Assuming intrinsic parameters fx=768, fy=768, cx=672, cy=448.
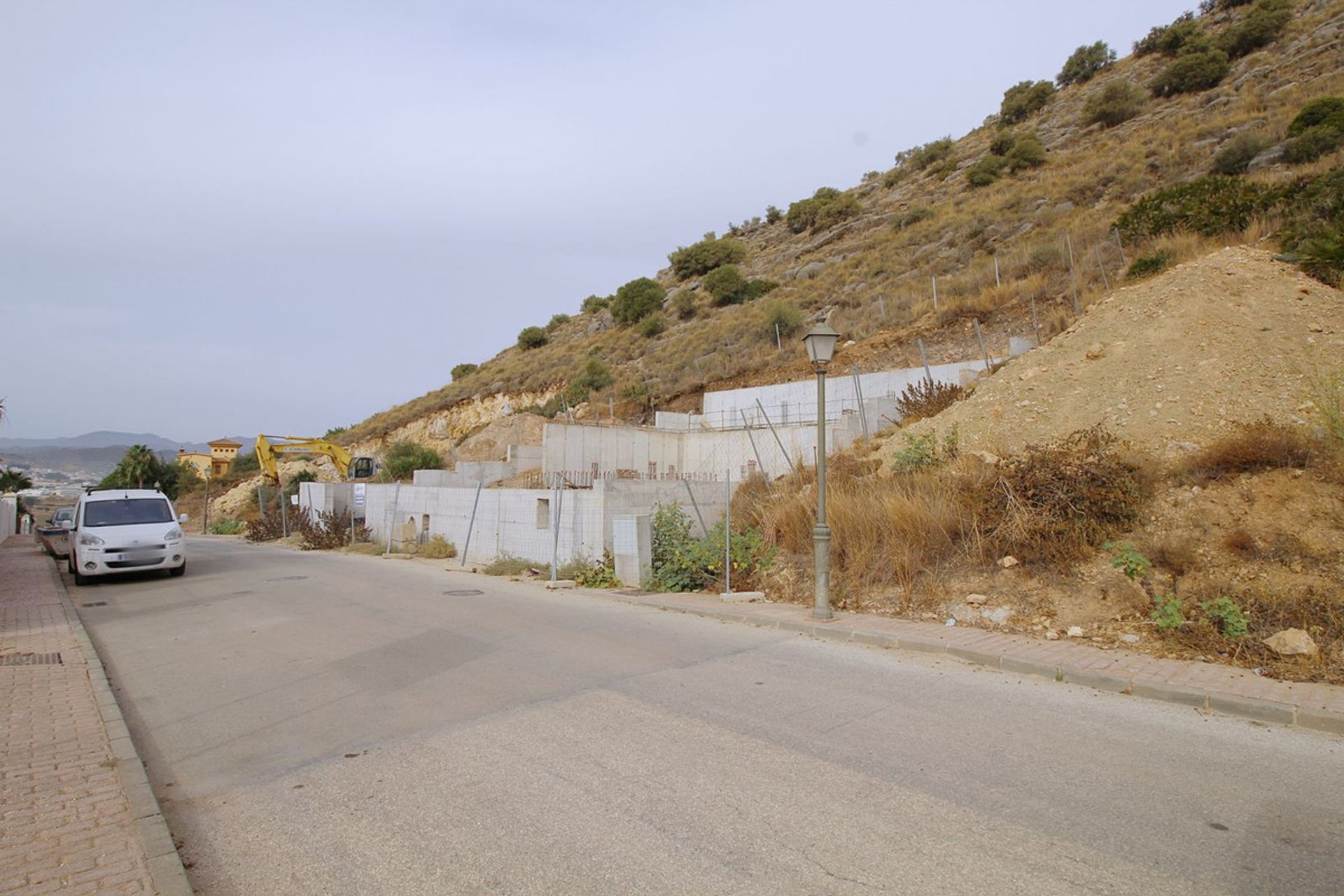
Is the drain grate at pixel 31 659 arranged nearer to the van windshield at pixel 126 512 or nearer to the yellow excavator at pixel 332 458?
the van windshield at pixel 126 512

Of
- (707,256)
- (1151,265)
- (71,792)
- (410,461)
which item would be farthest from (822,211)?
(71,792)

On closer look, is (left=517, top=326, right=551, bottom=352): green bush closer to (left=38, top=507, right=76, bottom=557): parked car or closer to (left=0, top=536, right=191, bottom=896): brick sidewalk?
(left=38, top=507, right=76, bottom=557): parked car

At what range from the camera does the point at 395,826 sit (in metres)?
4.22

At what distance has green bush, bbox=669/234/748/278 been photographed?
Answer: 196 ft

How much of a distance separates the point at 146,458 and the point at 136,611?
58698 millimetres

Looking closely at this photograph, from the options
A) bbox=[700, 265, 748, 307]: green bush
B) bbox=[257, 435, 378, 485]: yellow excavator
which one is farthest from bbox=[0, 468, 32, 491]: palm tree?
bbox=[700, 265, 748, 307]: green bush

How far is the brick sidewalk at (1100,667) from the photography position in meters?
6.09

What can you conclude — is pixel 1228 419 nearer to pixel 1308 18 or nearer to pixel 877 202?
pixel 1308 18

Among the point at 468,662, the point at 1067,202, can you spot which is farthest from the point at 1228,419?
the point at 1067,202

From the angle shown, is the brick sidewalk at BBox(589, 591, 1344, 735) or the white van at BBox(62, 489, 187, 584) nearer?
the brick sidewalk at BBox(589, 591, 1344, 735)

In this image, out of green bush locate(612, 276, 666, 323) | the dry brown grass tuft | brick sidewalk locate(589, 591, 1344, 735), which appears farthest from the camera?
green bush locate(612, 276, 666, 323)

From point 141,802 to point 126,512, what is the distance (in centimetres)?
1420

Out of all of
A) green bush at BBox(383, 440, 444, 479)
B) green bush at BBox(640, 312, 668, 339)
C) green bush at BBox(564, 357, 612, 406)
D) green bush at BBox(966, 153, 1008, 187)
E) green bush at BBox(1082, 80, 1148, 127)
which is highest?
green bush at BBox(1082, 80, 1148, 127)

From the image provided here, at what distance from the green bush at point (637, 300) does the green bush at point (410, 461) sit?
1893 centimetres
